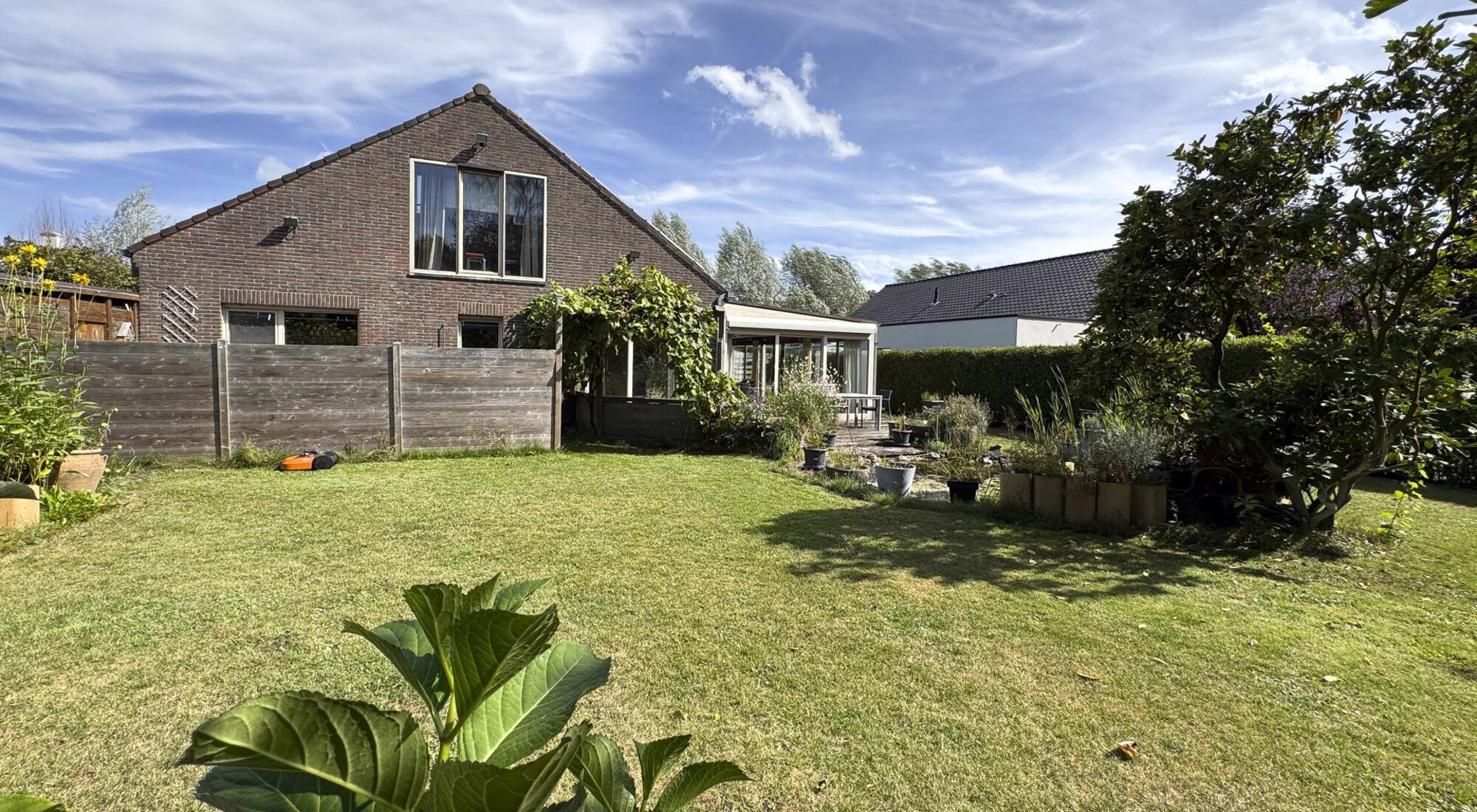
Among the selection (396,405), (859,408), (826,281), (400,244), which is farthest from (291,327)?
(826,281)

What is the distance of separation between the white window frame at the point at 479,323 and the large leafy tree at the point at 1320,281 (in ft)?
34.7

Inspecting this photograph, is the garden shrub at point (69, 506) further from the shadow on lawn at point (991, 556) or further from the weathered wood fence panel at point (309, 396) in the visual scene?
the shadow on lawn at point (991, 556)

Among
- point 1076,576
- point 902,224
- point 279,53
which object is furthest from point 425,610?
point 902,224

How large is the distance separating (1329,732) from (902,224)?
1465 inches

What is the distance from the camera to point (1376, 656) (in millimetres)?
3730

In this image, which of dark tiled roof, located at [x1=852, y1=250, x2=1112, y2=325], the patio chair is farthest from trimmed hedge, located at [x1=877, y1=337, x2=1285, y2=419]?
dark tiled roof, located at [x1=852, y1=250, x2=1112, y2=325]

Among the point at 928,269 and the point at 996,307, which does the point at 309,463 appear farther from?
the point at 928,269

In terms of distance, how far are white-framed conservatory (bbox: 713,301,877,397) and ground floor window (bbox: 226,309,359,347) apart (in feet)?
23.2

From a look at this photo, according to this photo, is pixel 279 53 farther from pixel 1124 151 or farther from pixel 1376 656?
pixel 1376 656

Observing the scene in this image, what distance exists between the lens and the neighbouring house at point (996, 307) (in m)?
24.9

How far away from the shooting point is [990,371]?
740 inches

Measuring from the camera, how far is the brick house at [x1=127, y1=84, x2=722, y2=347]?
39.0 ft

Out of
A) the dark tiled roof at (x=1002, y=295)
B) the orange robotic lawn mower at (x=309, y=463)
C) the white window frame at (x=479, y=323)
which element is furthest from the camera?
the dark tiled roof at (x=1002, y=295)

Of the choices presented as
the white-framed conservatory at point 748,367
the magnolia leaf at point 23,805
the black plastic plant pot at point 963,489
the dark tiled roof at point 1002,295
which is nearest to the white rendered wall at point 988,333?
the dark tiled roof at point 1002,295
